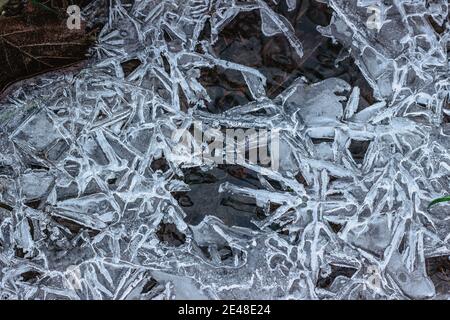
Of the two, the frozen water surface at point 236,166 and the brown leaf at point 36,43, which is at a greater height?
the brown leaf at point 36,43

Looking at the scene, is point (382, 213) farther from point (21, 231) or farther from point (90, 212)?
point (21, 231)

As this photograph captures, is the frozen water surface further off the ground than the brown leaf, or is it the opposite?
the brown leaf

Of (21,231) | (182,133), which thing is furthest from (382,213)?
(21,231)

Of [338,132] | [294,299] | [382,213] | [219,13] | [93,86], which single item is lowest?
[294,299]

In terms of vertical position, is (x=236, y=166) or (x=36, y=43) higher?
(x=36, y=43)
